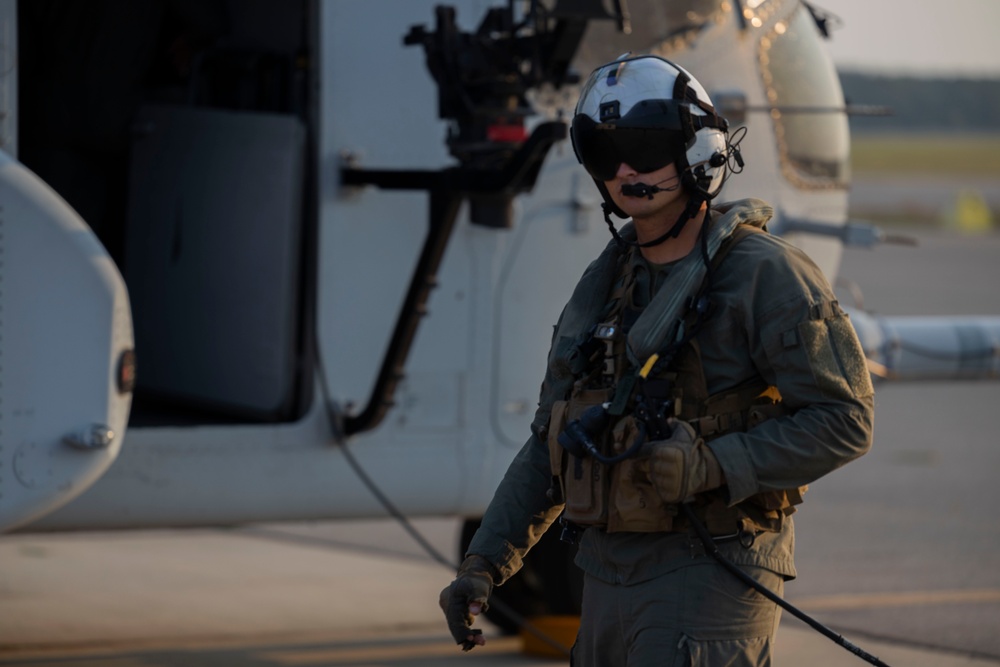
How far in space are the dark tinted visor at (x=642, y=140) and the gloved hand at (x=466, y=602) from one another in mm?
776

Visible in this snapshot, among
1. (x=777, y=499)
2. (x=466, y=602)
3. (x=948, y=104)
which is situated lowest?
(x=948, y=104)

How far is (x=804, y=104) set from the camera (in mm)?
5793

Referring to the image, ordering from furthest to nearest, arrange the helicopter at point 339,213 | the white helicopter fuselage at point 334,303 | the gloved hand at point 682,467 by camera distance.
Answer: the white helicopter fuselage at point 334,303 < the helicopter at point 339,213 < the gloved hand at point 682,467

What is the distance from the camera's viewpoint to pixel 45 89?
16.9 feet

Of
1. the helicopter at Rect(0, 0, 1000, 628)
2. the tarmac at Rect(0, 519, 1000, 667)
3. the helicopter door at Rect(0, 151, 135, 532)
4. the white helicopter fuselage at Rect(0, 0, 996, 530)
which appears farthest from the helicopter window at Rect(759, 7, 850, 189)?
the helicopter door at Rect(0, 151, 135, 532)

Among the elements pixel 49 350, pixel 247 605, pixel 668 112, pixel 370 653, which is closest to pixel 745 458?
pixel 668 112

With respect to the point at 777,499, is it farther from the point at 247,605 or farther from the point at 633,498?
the point at 247,605

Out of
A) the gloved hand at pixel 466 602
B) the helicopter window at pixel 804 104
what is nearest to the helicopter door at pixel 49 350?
the gloved hand at pixel 466 602

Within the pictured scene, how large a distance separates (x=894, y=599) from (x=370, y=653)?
2513mm

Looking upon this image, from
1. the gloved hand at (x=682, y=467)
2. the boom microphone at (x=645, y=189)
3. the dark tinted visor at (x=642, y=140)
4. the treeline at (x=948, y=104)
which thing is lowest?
the treeline at (x=948, y=104)

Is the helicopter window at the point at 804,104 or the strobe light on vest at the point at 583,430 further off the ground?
the helicopter window at the point at 804,104

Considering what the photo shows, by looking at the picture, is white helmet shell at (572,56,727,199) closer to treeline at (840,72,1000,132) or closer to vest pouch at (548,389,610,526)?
vest pouch at (548,389,610,526)

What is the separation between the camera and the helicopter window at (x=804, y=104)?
5.70 metres

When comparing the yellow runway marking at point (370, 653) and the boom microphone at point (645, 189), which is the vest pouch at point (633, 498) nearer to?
the boom microphone at point (645, 189)
